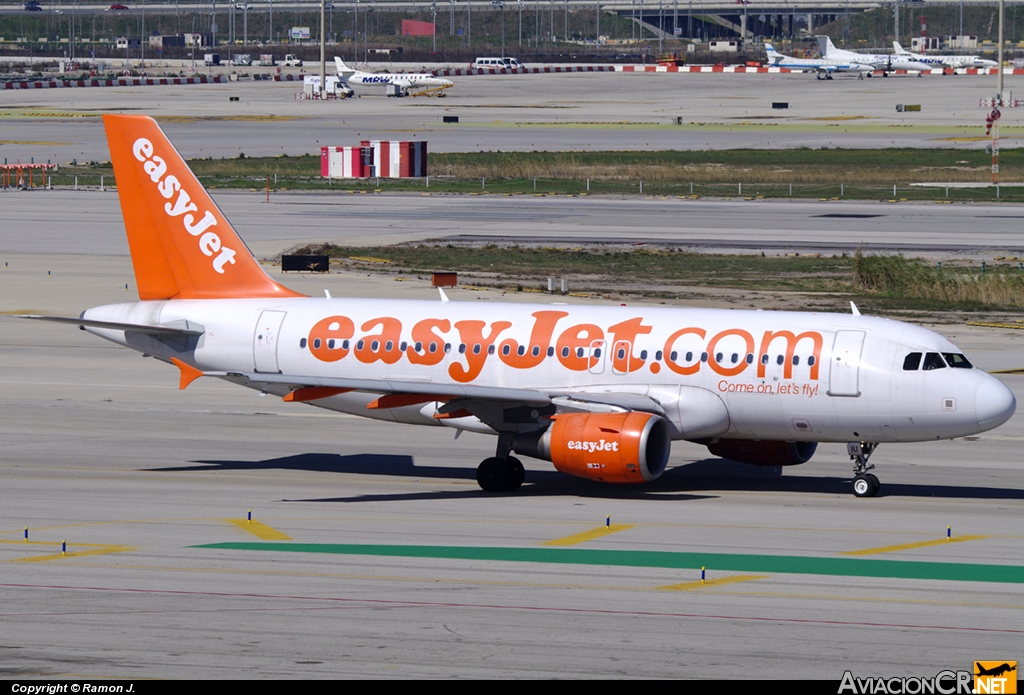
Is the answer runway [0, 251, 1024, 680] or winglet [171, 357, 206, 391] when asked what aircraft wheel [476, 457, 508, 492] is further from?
winglet [171, 357, 206, 391]

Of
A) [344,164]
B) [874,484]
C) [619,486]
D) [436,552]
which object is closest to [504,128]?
[344,164]

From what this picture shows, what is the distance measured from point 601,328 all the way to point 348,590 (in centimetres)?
1114

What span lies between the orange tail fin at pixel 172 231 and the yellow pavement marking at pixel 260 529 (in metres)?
8.40

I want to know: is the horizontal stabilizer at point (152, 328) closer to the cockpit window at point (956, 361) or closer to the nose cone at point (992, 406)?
the cockpit window at point (956, 361)

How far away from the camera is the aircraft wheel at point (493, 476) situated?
33156 millimetres

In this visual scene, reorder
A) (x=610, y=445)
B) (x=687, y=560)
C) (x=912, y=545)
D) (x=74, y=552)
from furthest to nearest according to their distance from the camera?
1. (x=610, y=445)
2. (x=912, y=545)
3. (x=74, y=552)
4. (x=687, y=560)

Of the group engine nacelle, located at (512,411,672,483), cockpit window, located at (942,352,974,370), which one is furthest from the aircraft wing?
cockpit window, located at (942,352,974,370)

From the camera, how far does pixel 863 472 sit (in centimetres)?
3262

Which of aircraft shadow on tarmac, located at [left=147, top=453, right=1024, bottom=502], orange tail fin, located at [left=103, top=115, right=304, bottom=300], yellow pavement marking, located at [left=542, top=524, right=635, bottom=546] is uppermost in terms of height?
orange tail fin, located at [left=103, top=115, right=304, bottom=300]

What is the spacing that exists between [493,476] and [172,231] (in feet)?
35.3

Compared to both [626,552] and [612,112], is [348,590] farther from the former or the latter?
[612,112]

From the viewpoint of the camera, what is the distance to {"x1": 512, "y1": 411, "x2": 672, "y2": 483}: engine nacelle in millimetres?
30562

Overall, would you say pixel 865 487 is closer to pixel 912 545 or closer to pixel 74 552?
pixel 912 545

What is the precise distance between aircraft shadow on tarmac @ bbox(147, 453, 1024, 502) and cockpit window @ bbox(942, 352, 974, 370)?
3.22 m
